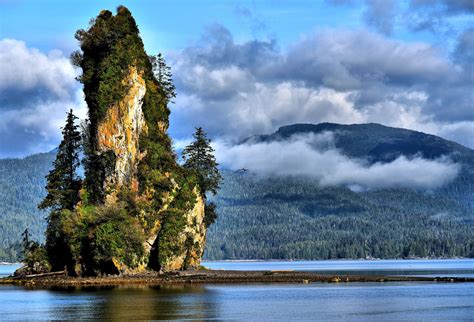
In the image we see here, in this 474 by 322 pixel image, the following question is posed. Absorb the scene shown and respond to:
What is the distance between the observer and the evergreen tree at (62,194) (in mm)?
149250

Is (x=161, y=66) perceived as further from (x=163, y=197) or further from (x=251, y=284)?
(x=251, y=284)

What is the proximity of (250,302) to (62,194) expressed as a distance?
6788 cm

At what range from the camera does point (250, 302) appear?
97.0m

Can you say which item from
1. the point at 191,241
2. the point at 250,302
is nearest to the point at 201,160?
the point at 191,241

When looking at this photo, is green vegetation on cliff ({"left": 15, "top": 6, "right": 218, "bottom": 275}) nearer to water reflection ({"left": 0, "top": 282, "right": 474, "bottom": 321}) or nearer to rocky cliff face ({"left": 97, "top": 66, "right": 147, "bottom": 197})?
rocky cliff face ({"left": 97, "top": 66, "right": 147, "bottom": 197})

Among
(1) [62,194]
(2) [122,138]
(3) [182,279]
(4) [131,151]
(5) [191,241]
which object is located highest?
(2) [122,138]

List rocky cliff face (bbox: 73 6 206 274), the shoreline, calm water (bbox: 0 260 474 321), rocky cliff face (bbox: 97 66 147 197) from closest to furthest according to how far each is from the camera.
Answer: calm water (bbox: 0 260 474 321) < the shoreline < rocky cliff face (bbox: 73 6 206 274) < rocky cliff face (bbox: 97 66 147 197)

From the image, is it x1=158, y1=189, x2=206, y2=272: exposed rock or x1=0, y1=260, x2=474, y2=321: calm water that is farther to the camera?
x1=158, y1=189, x2=206, y2=272: exposed rock

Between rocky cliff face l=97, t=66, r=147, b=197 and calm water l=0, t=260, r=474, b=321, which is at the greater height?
rocky cliff face l=97, t=66, r=147, b=197

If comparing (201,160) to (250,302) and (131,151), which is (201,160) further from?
(250,302)

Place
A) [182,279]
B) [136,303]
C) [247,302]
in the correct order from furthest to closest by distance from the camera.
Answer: [182,279] < [247,302] < [136,303]

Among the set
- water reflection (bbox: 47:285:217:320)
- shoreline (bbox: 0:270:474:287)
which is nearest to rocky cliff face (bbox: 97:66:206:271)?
shoreline (bbox: 0:270:474:287)

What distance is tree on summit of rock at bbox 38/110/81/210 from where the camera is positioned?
15550 centimetres

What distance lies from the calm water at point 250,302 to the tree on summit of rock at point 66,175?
28.4 metres
